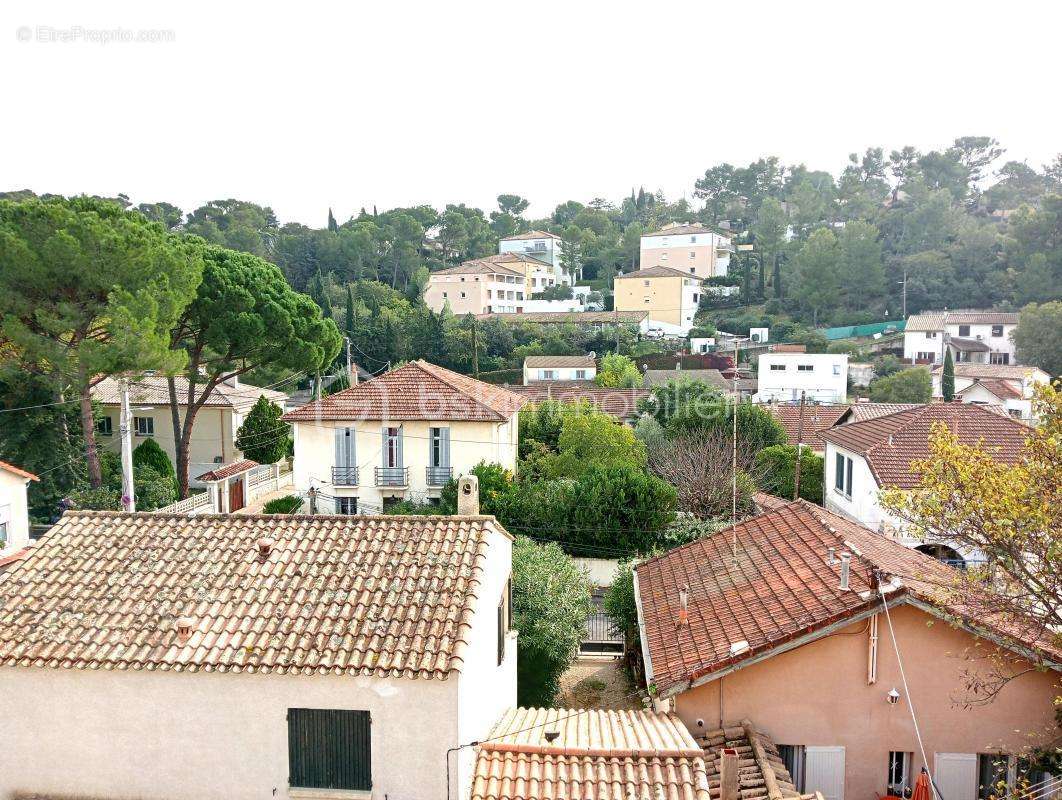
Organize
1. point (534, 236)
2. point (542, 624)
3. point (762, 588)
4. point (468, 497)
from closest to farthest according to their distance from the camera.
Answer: point (468, 497), point (762, 588), point (542, 624), point (534, 236)

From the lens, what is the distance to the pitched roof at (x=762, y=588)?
1098cm

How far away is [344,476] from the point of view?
27750 mm

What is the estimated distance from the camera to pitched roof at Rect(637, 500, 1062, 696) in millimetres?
10977

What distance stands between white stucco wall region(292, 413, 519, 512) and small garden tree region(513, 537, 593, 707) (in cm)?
1105

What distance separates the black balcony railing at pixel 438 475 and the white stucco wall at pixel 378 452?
129mm

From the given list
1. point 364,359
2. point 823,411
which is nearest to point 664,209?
point 364,359

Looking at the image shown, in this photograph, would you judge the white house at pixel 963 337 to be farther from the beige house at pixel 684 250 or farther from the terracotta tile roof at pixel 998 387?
the beige house at pixel 684 250

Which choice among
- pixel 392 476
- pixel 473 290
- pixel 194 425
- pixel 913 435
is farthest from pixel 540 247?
Result: pixel 913 435

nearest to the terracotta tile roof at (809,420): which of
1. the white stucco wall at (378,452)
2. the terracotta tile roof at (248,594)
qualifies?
the white stucco wall at (378,452)

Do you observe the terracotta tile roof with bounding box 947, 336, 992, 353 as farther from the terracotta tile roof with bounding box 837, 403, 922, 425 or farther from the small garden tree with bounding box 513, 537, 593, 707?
the small garden tree with bounding box 513, 537, 593, 707

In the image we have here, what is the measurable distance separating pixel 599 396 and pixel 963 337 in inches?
1630

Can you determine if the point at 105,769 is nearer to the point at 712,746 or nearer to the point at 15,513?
the point at 712,746

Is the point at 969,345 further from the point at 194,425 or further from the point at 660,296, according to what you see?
the point at 194,425

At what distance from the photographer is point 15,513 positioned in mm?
22375
